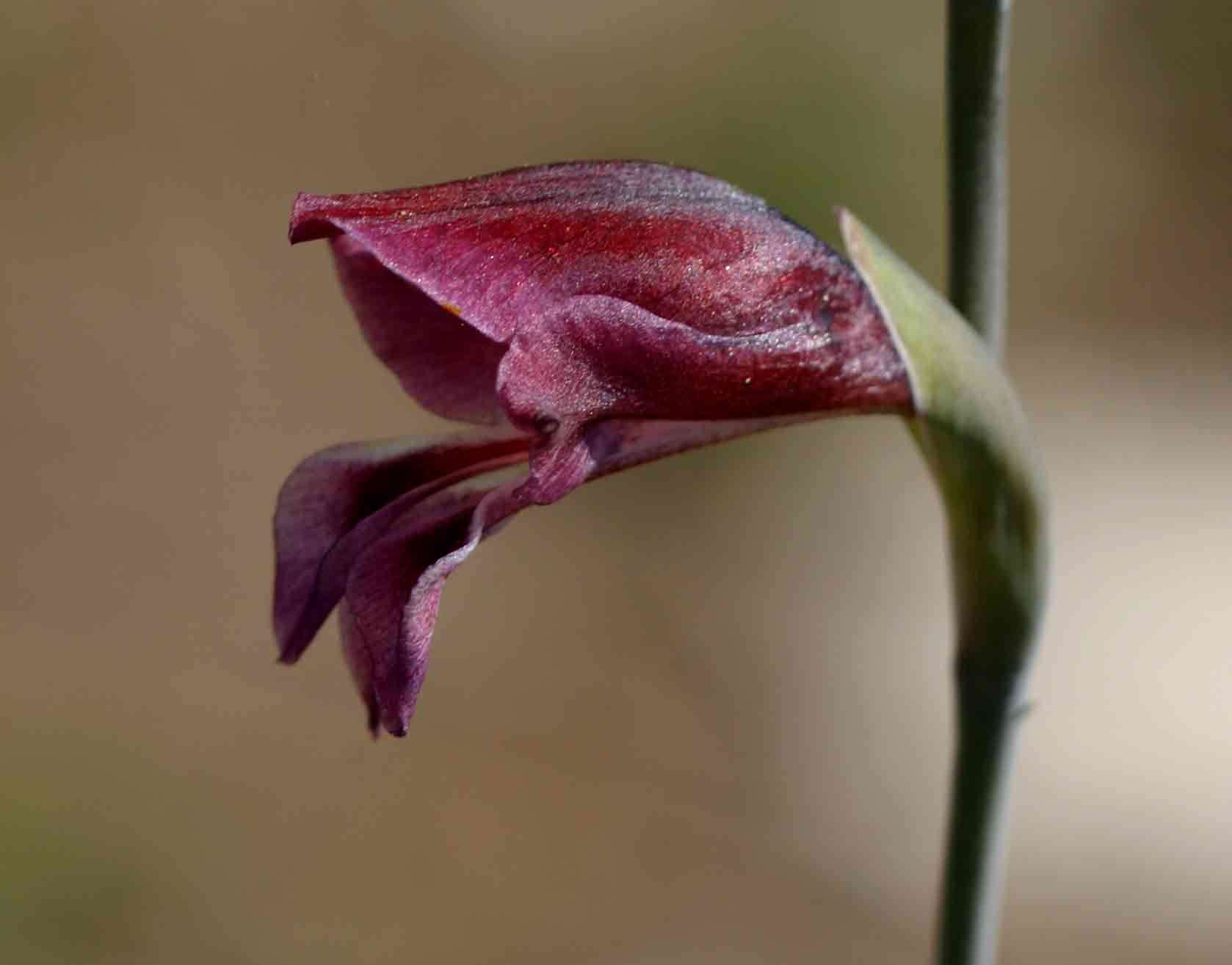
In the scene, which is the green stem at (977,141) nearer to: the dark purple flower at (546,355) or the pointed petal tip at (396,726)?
the dark purple flower at (546,355)

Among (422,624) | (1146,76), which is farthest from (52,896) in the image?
(1146,76)

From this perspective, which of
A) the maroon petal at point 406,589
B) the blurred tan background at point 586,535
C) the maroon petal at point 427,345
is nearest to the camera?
the maroon petal at point 406,589

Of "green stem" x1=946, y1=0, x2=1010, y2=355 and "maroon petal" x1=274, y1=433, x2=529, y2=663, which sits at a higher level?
"green stem" x1=946, y1=0, x2=1010, y2=355

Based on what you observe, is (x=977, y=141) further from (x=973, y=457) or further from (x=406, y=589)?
(x=406, y=589)

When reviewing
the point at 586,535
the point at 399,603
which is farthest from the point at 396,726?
the point at 586,535

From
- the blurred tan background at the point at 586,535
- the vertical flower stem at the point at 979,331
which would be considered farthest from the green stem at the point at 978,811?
the blurred tan background at the point at 586,535

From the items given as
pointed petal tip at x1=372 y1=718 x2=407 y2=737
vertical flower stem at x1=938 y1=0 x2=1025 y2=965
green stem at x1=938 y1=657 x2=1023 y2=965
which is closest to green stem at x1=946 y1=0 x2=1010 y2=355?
vertical flower stem at x1=938 y1=0 x2=1025 y2=965

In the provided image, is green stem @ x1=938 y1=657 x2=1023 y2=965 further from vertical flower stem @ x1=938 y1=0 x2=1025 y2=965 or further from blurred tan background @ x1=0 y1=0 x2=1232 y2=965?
blurred tan background @ x1=0 y1=0 x2=1232 y2=965

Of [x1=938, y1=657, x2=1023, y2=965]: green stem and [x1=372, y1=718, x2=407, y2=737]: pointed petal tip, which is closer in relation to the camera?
[x1=372, y1=718, x2=407, y2=737]: pointed petal tip
